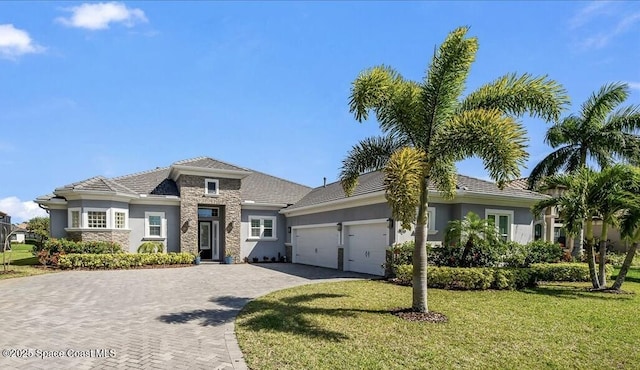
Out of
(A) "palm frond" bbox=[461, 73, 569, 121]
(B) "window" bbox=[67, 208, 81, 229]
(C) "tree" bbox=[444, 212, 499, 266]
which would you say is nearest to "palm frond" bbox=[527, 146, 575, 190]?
(C) "tree" bbox=[444, 212, 499, 266]

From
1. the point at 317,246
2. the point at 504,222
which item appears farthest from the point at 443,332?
the point at 317,246

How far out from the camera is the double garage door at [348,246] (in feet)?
52.8

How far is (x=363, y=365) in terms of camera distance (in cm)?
564

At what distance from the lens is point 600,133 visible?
19.6 metres

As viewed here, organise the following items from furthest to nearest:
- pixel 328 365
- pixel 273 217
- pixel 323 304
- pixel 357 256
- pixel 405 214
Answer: pixel 273 217, pixel 357 256, pixel 323 304, pixel 405 214, pixel 328 365

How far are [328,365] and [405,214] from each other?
3241 millimetres

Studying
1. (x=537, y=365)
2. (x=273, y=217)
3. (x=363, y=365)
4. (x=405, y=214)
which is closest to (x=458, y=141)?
(x=405, y=214)

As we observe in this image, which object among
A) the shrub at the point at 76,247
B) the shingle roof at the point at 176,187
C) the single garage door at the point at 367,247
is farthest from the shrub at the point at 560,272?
the shrub at the point at 76,247

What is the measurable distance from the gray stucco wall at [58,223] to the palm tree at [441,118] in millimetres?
19806

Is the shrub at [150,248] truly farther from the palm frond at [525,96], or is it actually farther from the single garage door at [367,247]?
the palm frond at [525,96]

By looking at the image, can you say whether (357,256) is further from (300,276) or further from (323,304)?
(323,304)

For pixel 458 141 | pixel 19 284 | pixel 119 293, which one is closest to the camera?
pixel 458 141

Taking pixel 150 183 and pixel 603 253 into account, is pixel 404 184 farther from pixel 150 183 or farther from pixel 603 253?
pixel 150 183

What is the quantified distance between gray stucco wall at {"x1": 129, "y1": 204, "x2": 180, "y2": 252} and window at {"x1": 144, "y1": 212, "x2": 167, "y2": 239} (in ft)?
0.69
